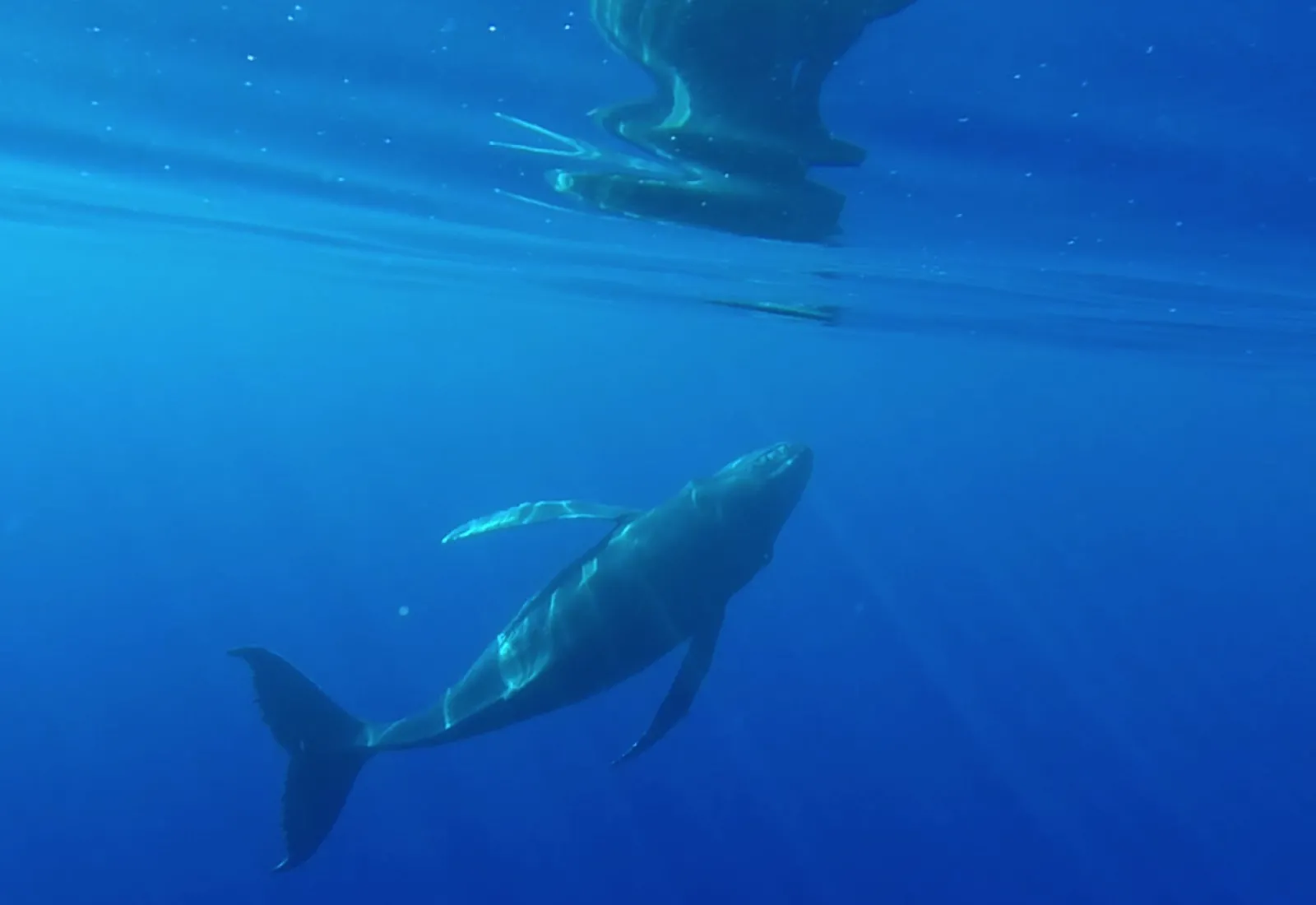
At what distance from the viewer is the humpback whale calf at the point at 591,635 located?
10.1m

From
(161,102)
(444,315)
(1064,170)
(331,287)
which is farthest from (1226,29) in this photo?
(444,315)

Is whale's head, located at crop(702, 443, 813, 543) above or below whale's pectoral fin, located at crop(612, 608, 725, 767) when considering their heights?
above

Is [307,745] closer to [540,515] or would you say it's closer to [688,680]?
[540,515]

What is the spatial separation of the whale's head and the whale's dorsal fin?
100 cm

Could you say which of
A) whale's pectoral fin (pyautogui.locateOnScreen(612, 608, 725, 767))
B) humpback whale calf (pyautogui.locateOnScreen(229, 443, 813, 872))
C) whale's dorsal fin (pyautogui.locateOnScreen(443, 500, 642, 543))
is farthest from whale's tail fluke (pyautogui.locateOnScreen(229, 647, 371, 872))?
whale's pectoral fin (pyautogui.locateOnScreen(612, 608, 725, 767))

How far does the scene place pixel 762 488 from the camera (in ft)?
36.3

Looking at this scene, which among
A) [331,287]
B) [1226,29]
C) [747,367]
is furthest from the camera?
[747,367]

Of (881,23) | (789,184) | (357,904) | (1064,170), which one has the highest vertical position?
(881,23)

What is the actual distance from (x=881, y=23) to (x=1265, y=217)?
26.4 ft

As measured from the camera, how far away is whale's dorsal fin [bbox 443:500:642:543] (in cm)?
1140

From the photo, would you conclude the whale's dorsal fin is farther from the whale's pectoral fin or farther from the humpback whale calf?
the whale's pectoral fin

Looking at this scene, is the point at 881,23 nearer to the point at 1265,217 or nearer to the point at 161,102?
the point at 1265,217

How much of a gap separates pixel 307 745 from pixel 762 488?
221 inches

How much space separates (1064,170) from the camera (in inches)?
446
